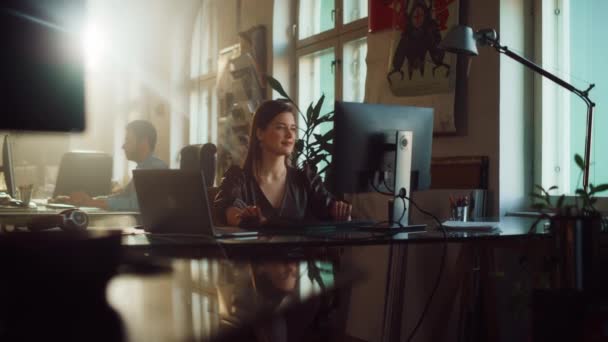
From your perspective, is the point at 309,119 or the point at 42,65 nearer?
the point at 42,65

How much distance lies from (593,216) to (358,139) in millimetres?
793

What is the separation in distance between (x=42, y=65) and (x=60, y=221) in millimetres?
1062

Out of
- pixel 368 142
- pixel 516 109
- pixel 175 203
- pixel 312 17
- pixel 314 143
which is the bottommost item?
pixel 175 203

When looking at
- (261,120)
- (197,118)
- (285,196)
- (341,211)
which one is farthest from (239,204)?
(197,118)

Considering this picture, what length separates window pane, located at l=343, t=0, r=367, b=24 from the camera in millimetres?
4543

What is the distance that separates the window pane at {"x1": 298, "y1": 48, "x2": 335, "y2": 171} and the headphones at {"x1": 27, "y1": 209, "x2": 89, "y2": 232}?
323 centimetres

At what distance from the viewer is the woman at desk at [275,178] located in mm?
2801

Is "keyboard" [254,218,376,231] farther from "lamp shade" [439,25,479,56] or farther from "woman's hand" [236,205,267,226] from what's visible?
"lamp shade" [439,25,479,56]

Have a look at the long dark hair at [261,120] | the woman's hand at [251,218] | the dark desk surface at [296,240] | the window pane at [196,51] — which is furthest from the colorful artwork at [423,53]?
the window pane at [196,51]

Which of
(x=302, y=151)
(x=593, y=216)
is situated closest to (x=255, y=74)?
(x=302, y=151)

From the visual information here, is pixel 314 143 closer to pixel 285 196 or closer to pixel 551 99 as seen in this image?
pixel 285 196

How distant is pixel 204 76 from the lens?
792 centimetres

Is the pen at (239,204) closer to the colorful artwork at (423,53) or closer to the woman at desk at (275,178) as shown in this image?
the woman at desk at (275,178)

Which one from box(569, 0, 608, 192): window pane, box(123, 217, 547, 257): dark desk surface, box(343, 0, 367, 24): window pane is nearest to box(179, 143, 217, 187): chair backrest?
box(343, 0, 367, 24): window pane
